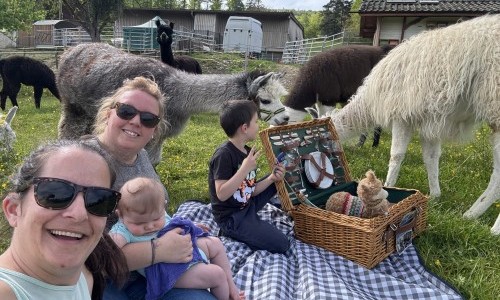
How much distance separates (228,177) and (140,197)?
1198 millimetres

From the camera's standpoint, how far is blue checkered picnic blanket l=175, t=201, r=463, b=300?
2.83 m

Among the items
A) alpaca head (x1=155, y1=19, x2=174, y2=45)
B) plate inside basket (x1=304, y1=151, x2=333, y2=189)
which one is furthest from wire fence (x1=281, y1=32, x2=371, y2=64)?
plate inside basket (x1=304, y1=151, x2=333, y2=189)

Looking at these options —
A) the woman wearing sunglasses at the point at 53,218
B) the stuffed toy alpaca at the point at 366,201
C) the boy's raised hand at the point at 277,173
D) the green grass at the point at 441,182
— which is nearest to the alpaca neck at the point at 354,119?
the green grass at the point at 441,182

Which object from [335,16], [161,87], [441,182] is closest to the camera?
[161,87]

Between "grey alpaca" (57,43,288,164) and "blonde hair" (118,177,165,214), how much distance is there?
255cm

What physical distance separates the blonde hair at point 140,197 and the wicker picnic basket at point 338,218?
64.0 inches

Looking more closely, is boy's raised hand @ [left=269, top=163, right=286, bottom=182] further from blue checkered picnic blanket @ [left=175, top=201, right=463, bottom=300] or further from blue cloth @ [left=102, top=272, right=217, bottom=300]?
blue cloth @ [left=102, top=272, right=217, bottom=300]

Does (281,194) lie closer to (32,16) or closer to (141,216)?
(141,216)

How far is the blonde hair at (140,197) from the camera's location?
6.75 ft

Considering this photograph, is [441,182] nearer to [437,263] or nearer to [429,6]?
[437,263]

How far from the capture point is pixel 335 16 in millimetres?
58375

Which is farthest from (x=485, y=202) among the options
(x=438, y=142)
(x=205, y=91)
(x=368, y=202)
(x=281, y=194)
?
(x=205, y=91)

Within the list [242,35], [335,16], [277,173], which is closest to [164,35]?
[277,173]

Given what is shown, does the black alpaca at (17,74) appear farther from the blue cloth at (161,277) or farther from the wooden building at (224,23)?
the wooden building at (224,23)
